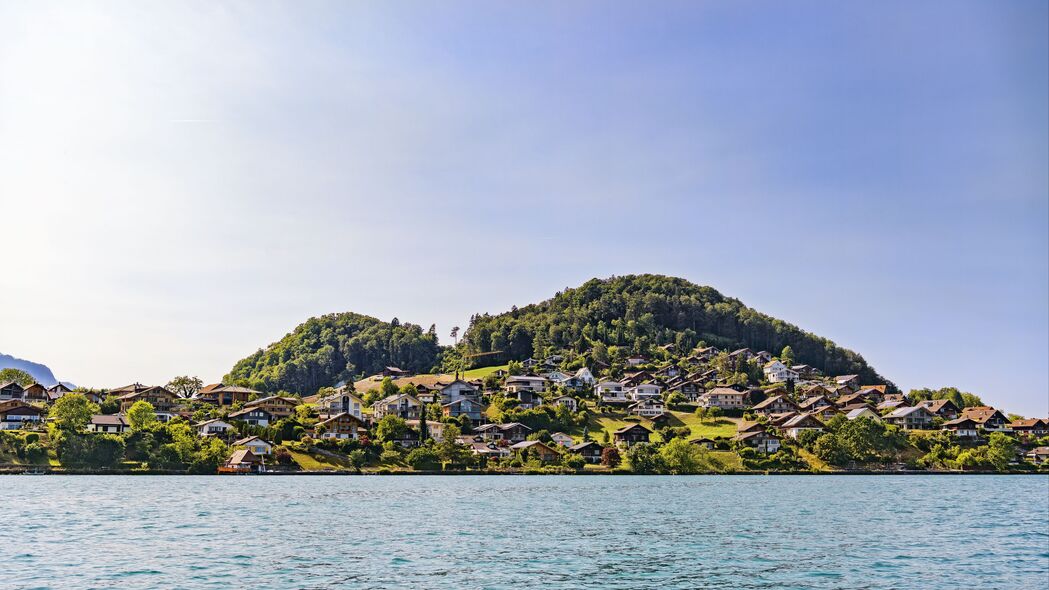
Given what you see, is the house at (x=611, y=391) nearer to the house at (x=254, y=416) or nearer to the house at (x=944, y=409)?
the house at (x=944, y=409)

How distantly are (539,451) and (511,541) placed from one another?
231 feet

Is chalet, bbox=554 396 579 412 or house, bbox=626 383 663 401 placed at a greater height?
house, bbox=626 383 663 401

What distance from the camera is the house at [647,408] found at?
5148 inches

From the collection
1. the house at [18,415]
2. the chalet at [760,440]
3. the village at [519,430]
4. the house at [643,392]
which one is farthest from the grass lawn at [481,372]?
the house at [18,415]

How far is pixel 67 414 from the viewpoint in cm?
9606

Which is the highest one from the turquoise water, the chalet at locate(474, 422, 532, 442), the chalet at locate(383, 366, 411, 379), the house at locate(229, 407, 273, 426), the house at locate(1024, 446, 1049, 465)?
the chalet at locate(383, 366, 411, 379)

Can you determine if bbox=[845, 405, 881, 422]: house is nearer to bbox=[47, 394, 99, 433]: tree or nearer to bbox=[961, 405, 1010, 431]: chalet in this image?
bbox=[961, 405, 1010, 431]: chalet

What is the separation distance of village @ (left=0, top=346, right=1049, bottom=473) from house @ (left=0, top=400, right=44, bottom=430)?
186 millimetres

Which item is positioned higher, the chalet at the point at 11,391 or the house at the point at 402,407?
the chalet at the point at 11,391

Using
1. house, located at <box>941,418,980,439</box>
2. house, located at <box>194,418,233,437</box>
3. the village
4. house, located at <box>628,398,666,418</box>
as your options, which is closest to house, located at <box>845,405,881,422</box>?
the village

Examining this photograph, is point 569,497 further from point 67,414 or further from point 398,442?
point 67,414

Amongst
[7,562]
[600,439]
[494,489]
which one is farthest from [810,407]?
[7,562]

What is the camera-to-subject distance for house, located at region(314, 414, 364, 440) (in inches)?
4043

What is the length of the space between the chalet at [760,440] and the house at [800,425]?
230 inches
